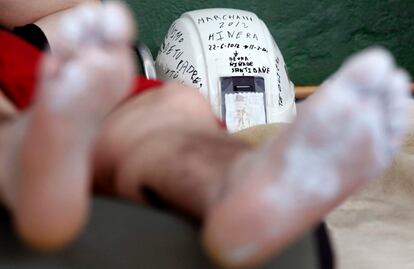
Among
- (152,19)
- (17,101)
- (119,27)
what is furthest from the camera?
(152,19)

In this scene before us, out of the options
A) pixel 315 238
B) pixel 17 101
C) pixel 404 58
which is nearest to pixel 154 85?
pixel 17 101

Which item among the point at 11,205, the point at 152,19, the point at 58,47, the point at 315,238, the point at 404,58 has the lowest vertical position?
the point at 404,58

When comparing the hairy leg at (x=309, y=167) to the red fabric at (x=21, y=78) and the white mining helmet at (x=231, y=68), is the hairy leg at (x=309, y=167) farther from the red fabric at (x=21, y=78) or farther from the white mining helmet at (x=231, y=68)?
the white mining helmet at (x=231, y=68)

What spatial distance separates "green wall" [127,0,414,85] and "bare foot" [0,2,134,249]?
4.57 ft

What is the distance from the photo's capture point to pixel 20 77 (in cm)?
99

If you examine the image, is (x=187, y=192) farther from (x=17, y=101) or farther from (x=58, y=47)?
(x=17, y=101)

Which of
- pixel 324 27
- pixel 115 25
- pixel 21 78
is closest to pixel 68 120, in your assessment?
pixel 115 25

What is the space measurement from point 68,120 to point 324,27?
153cm

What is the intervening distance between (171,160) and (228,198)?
0.09 m

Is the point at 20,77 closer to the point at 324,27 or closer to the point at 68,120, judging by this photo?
the point at 68,120

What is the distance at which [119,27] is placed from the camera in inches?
25.1

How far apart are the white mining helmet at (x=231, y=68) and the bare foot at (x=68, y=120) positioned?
0.99 meters

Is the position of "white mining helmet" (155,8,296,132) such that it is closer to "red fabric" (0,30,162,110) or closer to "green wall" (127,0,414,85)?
"green wall" (127,0,414,85)

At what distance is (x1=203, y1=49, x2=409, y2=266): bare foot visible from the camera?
651 millimetres
